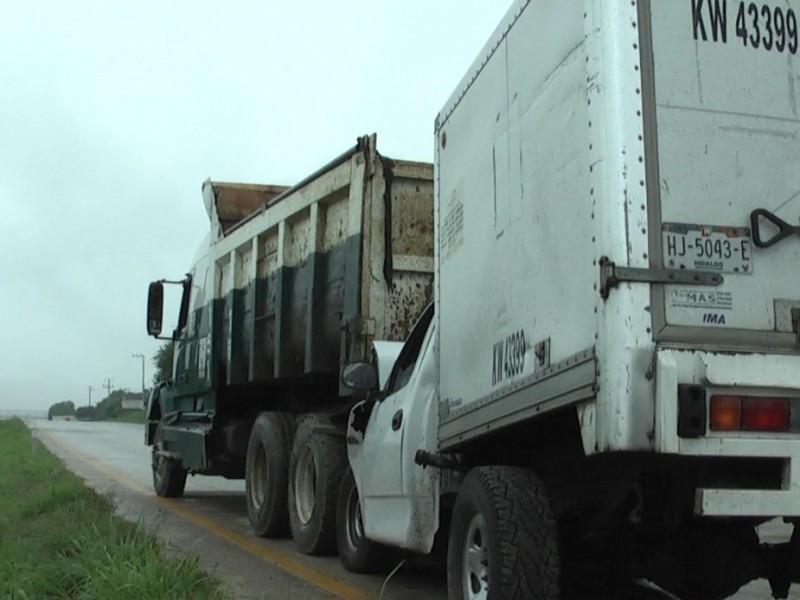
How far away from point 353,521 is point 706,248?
4757 millimetres

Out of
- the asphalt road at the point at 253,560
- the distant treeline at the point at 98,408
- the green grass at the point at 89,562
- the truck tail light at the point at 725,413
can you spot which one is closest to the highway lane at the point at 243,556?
the asphalt road at the point at 253,560

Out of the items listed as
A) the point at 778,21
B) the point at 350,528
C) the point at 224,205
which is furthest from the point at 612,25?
the point at 224,205

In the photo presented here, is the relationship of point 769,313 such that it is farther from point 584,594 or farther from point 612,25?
point 584,594

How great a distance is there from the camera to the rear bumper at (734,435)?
3.94 meters

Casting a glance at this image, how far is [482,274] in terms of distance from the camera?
5.50 m

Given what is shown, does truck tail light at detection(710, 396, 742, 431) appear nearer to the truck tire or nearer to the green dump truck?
the green dump truck

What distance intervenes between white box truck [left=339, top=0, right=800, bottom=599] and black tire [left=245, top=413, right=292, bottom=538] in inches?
183

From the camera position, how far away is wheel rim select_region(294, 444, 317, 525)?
923 centimetres

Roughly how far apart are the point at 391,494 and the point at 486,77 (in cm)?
278

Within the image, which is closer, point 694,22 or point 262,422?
point 694,22

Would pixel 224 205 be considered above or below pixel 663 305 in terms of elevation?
above

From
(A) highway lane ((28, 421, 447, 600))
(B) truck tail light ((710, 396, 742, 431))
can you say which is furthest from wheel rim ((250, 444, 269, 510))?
(B) truck tail light ((710, 396, 742, 431))

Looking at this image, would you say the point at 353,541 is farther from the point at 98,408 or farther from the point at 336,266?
the point at 98,408

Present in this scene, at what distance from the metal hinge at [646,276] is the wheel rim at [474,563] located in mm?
1425
